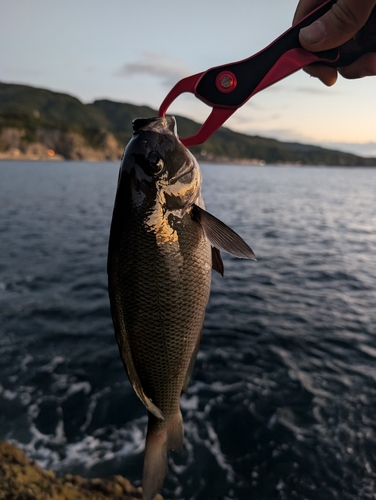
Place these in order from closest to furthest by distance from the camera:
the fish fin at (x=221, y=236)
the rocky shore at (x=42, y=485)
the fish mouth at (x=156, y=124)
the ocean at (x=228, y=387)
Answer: the fish fin at (x=221, y=236), the fish mouth at (x=156, y=124), the rocky shore at (x=42, y=485), the ocean at (x=228, y=387)

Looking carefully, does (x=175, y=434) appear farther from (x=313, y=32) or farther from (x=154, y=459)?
(x=313, y=32)

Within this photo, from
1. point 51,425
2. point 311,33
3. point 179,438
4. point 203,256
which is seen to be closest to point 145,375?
point 179,438

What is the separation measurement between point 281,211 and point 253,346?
2535 centimetres

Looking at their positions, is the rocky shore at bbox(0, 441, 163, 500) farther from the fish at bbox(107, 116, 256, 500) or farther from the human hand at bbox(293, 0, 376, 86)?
the human hand at bbox(293, 0, 376, 86)

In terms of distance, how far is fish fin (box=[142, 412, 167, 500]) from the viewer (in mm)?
2471

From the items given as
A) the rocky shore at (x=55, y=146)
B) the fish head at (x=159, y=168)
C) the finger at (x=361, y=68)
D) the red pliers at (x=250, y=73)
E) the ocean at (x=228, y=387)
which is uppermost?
the rocky shore at (x=55, y=146)

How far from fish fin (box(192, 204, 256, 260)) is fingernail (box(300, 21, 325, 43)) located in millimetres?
1792

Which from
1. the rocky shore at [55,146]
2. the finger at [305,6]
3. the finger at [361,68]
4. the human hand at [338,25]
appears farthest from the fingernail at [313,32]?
the rocky shore at [55,146]

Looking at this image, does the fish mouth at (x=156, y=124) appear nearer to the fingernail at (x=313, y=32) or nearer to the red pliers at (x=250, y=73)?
the red pliers at (x=250, y=73)

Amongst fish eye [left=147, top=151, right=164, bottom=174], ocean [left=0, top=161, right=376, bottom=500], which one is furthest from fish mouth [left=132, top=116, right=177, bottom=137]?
ocean [left=0, top=161, right=376, bottom=500]

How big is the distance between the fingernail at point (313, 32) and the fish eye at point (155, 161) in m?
1.73

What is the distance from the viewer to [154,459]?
2.54 meters

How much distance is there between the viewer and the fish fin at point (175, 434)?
8.60 ft

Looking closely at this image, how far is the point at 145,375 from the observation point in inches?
98.2
